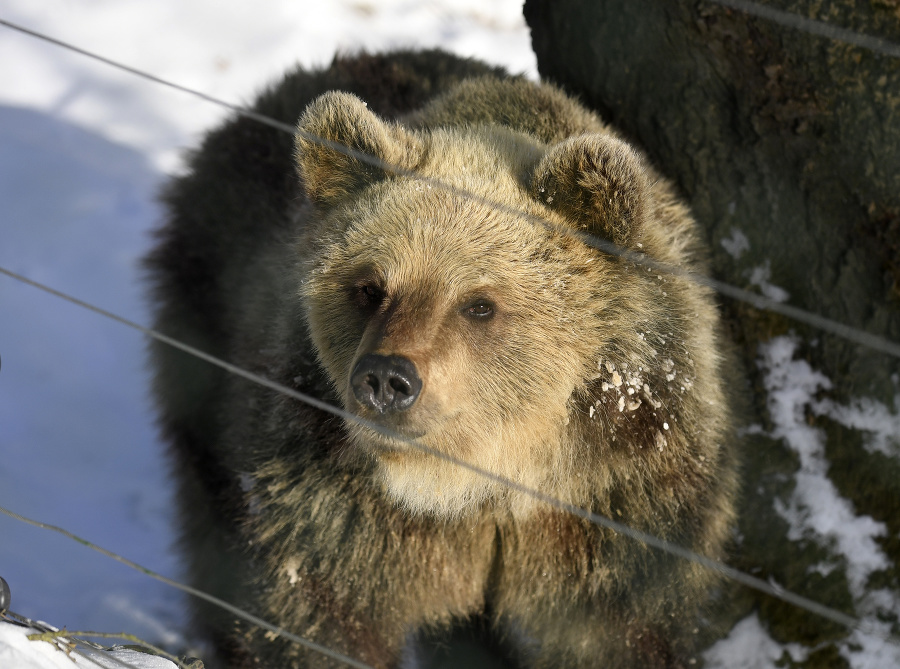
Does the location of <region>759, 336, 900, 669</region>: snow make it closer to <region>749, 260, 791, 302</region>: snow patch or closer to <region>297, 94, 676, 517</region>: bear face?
<region>749, 260, 791, 302</region>: snow patch

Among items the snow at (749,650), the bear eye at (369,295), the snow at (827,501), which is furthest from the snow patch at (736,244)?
the bear eye at (369,295)

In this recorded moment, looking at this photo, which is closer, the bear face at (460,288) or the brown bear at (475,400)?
the bear face at (460,288)

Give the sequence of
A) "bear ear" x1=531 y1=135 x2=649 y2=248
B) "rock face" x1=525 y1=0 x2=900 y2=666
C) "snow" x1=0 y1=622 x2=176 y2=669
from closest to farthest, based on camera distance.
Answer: "snow" x1=0 y1=622 x2=176 y2=669, "bear ear" x1=531 y1=135 x2=649 y2=248, "rock face" x1=525 y1=0 x2=900 y2=666

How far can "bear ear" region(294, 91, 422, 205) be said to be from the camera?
2.70 m

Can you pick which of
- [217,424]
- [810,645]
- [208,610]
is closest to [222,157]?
[217,424]

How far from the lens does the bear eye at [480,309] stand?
2.54 meters

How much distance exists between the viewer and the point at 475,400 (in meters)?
2.57

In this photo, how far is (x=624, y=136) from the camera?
4207 mm

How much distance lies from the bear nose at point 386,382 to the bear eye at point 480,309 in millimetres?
339

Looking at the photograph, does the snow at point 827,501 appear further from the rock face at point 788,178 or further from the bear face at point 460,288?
the bear face at point 460,288

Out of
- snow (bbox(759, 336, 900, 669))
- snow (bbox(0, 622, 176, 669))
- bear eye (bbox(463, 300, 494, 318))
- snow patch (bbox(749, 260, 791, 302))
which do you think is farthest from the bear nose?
snow (bbox(759, 336, 900, 669))

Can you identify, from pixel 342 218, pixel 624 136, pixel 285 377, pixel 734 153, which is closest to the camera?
pixel 342 218

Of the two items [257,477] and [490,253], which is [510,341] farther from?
[257,477]

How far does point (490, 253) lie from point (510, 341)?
0.91 ft
